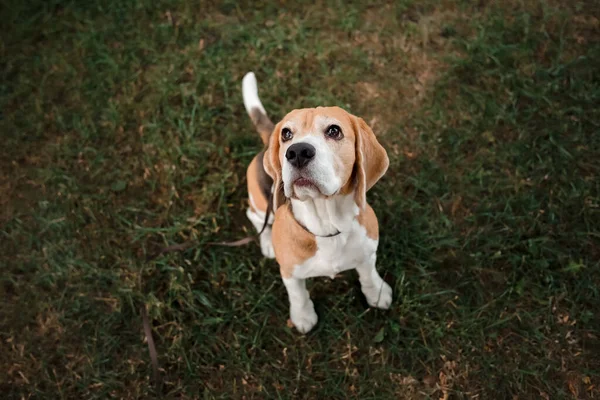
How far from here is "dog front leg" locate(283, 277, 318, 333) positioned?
3576 millimetres

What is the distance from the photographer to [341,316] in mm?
3949

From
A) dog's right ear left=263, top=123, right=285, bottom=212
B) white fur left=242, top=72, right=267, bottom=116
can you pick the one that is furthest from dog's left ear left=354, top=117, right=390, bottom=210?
white fur left=242, top=72, right=267, bottom=116

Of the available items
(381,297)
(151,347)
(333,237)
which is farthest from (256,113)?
(151,347)

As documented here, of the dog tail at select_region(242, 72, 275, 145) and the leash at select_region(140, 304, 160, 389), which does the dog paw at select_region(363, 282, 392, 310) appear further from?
the leash at select_region(140, 304, 160, 389)

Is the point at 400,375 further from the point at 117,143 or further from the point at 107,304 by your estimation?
the point at 117,143

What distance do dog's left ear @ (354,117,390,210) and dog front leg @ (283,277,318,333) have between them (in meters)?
1.01

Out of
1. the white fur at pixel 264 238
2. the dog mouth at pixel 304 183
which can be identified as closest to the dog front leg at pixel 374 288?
the white fur at pixel 264 238

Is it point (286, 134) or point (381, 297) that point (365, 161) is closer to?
point (286, 134)

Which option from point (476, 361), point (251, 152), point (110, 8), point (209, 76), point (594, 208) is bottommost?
point (476, 361)

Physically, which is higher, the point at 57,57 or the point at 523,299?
the point at 57,57

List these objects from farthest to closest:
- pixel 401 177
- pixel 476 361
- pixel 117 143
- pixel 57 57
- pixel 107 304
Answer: pixel 57 57 < pixel 117 143 < pixel 401 177 < pixel 107 304 < pixel 476 361

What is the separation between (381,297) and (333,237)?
1.13 m

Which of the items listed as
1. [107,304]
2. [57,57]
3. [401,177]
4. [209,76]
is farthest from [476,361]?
[57,57]

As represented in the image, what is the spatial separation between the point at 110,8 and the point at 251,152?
7.97 ft
